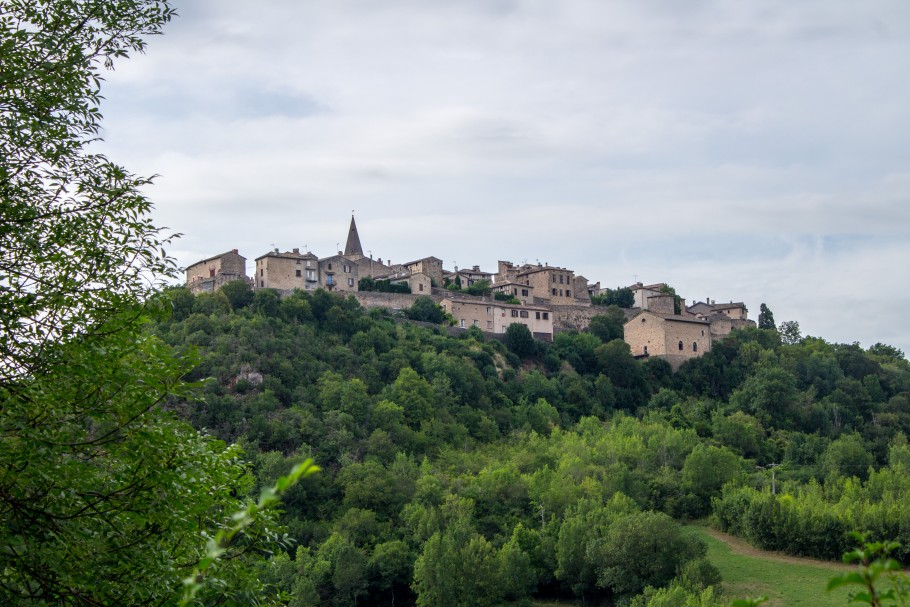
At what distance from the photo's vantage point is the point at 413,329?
75375mm

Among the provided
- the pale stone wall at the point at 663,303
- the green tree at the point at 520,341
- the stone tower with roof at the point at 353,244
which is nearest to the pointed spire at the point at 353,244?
the stone tower with roof at the point at 353,244

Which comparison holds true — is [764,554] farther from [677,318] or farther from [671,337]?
[677,318]

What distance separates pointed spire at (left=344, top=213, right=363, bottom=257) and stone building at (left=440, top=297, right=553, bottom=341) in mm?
14454

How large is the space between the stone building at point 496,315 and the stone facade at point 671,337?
713cm

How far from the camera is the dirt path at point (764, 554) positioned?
5006 cm

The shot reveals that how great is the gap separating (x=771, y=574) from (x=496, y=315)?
125ft

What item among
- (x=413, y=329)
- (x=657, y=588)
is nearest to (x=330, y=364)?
(x=413, y=329)

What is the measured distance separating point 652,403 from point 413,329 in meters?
17.8

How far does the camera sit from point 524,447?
6400cm

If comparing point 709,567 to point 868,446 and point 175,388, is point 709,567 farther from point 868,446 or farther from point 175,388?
point 175,388

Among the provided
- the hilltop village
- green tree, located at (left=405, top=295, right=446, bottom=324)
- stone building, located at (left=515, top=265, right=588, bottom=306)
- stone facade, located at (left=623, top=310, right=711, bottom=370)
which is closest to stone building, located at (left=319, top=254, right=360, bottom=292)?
the hilltop village

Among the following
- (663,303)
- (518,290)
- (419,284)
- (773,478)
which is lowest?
(773,478)

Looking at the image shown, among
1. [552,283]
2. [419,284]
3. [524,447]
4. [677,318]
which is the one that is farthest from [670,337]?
[524,447]

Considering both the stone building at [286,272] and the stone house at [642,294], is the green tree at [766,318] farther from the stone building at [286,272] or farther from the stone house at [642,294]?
the stone building at [286,272]
